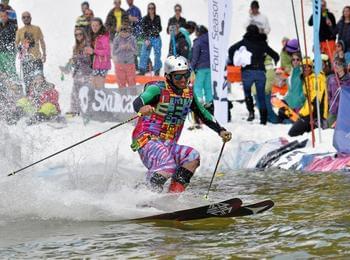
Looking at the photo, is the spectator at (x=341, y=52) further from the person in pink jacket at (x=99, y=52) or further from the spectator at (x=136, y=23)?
the person in pink jacket at (x=99, y=52)

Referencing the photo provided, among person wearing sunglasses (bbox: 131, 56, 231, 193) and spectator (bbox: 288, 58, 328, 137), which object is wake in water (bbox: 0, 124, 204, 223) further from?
spectator (bbox: 288, 58, 328, 137)

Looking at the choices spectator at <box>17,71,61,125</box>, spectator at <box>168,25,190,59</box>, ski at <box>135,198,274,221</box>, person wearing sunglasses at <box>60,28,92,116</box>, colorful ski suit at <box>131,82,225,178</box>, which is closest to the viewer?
ski at <box>135,198,274,221</box>

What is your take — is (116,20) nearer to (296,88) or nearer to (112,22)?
(112,22)

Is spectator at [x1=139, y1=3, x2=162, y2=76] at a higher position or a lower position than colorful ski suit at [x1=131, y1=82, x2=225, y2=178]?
higher

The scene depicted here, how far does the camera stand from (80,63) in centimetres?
1647

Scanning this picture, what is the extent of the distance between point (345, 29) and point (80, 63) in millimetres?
5126

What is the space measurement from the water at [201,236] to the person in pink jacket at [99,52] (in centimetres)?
665

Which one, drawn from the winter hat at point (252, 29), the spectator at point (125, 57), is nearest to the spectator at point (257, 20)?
the winter hat at point (252, 29)

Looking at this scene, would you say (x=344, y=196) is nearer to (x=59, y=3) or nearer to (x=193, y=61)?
(x=193, y=61)

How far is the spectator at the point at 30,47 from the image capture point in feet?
51.2

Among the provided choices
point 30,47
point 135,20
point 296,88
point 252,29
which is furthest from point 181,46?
point 30,47

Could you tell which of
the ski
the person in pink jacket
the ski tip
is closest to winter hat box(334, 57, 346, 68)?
the person in pink jacket

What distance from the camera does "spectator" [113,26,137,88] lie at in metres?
16.3

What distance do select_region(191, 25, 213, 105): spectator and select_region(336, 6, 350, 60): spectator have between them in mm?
2716
